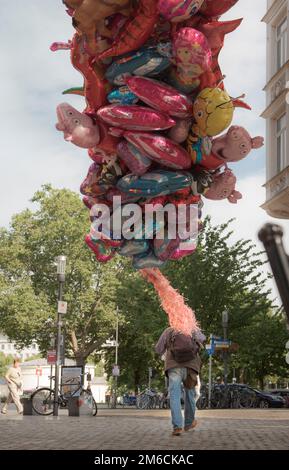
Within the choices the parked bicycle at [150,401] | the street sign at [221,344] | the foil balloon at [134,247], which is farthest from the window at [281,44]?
the foil balloon at [134,247]

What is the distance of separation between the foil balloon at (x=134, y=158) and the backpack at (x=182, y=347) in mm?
4106

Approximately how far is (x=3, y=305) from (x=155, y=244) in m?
53.3

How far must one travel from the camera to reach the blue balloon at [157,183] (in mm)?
6629

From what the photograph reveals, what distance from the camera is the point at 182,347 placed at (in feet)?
34.2

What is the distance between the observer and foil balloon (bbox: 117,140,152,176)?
665cm

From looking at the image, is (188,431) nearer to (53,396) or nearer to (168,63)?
(168,63)

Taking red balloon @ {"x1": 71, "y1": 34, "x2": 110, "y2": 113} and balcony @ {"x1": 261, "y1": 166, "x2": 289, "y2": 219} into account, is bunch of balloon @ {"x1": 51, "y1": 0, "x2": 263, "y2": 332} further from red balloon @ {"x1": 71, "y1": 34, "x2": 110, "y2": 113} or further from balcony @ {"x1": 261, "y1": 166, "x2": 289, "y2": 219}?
balcony @ {"x1": 261, "y1": 166, "x2": 289, "y2": 219}

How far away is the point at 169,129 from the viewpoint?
665 cm

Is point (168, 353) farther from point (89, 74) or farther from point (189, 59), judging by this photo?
Answer: point (189, 59)

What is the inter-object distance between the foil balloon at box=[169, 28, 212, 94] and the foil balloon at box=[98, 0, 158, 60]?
247 millimetres

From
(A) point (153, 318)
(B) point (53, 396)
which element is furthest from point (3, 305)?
(B) point (53, 396)

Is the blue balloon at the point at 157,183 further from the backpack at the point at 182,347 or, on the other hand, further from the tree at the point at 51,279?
the tree at the point at 51,279

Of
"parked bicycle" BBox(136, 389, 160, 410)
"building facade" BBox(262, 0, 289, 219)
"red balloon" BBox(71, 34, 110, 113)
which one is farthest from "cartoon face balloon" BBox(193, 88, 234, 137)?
"parked bicycle" BBox(136, 389, 160, 410)

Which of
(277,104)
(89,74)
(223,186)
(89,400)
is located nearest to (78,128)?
(89,74)
